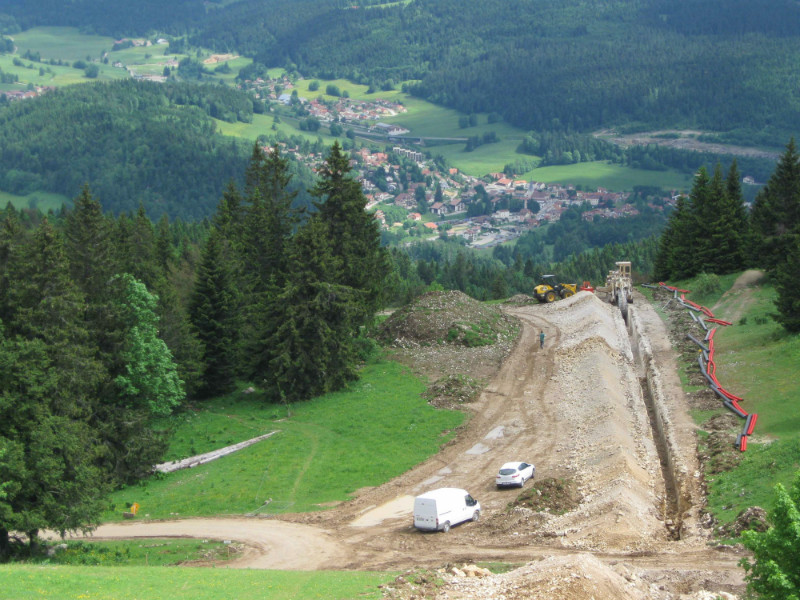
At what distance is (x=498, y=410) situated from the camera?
55.0m

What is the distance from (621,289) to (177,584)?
68.8 m

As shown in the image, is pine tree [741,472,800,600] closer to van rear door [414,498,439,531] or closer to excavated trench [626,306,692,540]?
excavated trench [626,306,692,540]

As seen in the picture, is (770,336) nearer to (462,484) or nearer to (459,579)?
(462,484)

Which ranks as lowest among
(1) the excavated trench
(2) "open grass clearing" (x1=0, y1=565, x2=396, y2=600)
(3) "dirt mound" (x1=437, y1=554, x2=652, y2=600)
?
(1) the excavated trench

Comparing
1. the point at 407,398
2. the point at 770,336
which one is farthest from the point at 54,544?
the point at 770,336

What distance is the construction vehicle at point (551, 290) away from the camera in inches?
3556

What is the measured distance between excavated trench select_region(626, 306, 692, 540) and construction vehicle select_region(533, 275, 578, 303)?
47.5ft

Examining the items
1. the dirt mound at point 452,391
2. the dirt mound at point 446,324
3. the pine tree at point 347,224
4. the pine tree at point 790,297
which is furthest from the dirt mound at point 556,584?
the dirt mound at point 446,324

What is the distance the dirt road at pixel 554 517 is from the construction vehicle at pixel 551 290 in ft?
95.5

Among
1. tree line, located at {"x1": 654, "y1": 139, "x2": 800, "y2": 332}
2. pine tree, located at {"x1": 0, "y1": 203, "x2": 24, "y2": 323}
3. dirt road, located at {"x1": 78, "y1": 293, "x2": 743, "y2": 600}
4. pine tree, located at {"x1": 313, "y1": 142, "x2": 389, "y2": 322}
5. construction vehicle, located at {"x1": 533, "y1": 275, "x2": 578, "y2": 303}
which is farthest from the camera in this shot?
construction vehicle, located at {"x1": 533, "y1": 275, "x2": 578, "y2": 303}

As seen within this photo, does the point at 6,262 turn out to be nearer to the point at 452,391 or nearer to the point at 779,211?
the point at 452,391

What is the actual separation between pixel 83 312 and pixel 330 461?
667 inches

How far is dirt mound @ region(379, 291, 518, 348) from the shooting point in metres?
70.6

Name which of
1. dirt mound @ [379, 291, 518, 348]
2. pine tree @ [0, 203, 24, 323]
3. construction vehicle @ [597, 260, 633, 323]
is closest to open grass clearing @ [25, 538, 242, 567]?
pine tree @ [0, 203, 24, 323]
